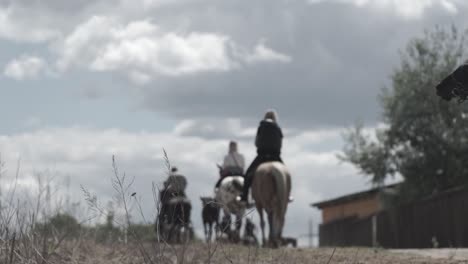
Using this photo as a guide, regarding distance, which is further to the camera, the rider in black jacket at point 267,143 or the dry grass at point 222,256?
the rider in black jacket at point 267,143

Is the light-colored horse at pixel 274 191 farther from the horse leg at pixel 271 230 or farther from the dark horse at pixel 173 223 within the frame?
the dark horse at pixel 173 223

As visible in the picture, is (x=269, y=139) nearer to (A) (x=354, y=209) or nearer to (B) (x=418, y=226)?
(B) (x=418, y=226)

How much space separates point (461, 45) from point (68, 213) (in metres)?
34.4

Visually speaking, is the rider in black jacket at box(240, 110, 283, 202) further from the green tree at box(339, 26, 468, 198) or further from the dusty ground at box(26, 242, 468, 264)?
the green tree at box(339, 26, 468, 198)

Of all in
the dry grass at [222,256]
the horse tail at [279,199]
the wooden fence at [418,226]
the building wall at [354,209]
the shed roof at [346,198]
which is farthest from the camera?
the building wall at [354,209]

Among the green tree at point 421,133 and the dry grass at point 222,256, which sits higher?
the green tree at point 421,133

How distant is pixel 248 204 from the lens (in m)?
21.8

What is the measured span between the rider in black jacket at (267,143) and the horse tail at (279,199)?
55 cm

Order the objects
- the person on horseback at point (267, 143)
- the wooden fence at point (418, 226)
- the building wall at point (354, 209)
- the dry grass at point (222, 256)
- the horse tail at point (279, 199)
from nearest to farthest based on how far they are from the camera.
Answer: the dry grass at point (222, 256) → the horse tail at point (279, 199) → the person on horseback at point (267, 143) → the wooden fence at point (418, 226) → the building wall at point (354, 209)

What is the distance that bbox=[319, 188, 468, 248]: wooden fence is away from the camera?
32.3 meters

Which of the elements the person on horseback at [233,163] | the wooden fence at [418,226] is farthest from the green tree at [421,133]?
the person on horseback at [233,163]

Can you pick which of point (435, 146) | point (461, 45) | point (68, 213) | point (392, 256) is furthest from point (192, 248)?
point (461, 45)

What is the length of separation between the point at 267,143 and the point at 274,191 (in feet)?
3.02

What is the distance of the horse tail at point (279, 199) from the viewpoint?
1903 cm
